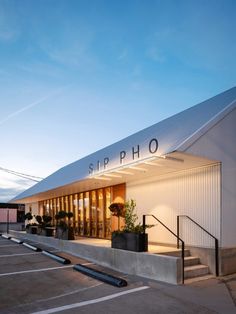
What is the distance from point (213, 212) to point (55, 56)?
853cm

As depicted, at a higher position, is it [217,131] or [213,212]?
[217,131]

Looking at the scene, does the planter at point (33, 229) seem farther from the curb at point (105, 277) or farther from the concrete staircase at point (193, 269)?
the concrete staircase at point (193, 269)

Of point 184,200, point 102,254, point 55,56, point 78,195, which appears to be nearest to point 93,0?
point 55,56

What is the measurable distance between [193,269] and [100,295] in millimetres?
3044

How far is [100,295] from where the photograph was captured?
7270mm

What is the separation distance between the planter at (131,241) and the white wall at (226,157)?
7.75 ft

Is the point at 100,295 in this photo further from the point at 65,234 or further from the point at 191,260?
the point at 65,234

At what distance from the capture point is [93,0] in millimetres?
11016

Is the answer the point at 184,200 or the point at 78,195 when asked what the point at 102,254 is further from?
the point at 78,195

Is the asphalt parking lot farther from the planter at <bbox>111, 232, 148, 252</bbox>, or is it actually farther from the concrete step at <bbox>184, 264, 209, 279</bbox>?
the planter at <bbox>111, 232, 148, 252</bbox>

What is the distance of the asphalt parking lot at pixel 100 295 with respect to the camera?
20.9ft

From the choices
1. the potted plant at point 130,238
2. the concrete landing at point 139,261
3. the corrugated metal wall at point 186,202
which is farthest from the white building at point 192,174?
the potted plant at point 130,238

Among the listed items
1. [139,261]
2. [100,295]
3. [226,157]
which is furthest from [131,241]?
[226,157]

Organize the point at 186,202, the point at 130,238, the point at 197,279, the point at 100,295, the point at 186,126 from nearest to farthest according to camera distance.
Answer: the point at 100,295 < the point at 197,279 < the point at 130,238 < the point at 186,126 < the point at 186,202
